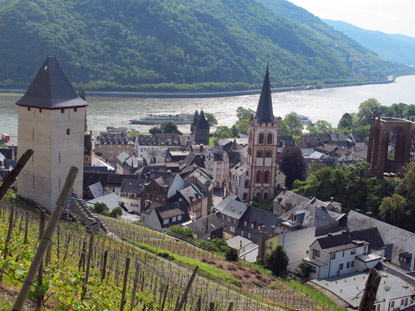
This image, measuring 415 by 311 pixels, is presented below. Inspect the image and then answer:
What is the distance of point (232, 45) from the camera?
6644 inches

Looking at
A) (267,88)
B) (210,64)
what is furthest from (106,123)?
(210,64)

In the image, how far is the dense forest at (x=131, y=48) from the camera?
429 feet

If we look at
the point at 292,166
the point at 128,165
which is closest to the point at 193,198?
the point at 292,166

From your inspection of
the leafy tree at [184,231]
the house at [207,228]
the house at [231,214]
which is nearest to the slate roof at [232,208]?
the house at [231,214]

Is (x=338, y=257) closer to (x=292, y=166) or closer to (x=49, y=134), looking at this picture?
(x=49, y=134)

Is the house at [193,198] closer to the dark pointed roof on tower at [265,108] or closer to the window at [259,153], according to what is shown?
the window at [259,153]

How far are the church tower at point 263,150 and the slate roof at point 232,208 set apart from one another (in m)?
7.56

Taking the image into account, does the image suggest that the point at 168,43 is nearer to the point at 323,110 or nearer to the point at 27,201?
the point at 323,110

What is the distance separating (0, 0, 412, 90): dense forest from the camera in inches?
5148

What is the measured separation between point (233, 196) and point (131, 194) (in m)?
7.79

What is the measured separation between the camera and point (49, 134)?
2614 cm

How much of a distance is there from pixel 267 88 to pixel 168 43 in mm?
107987

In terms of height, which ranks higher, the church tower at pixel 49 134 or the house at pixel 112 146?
the church tower at pixel 49 134

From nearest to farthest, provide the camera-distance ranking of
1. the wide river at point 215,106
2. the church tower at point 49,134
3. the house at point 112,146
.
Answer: the church tower at point 49,134
the house at point 112,146
the wide river at point 215,106
